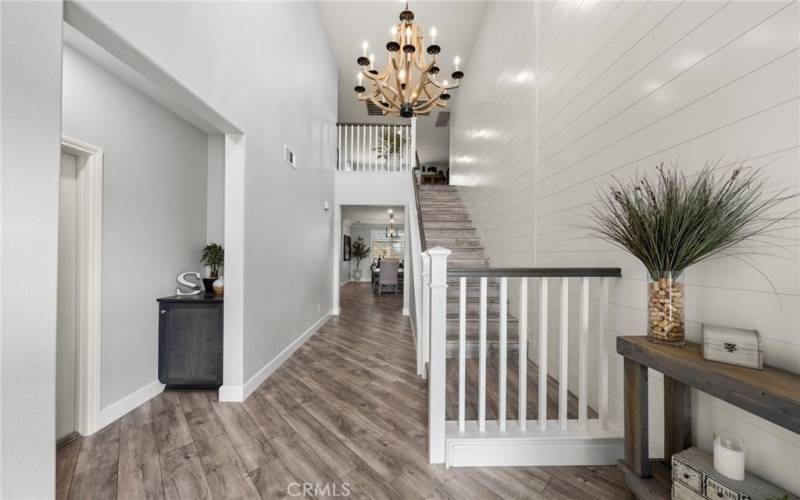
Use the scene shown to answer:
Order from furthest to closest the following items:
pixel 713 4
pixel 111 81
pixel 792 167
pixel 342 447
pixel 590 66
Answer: pixel 111 81
pixel 590 66
pixel 342 447
pixel 713 4
pixel 792 167

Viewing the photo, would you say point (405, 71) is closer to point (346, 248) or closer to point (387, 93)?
point (387, 93)

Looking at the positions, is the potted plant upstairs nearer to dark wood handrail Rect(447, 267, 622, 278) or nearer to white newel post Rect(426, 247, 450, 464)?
dark wood handrail Rect(447, 267, 622, 278)

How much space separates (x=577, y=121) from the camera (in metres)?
2.22

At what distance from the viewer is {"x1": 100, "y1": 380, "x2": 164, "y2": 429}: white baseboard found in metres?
2.16

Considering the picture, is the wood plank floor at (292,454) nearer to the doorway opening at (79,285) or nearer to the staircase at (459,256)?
the doorway opening at (79,285)

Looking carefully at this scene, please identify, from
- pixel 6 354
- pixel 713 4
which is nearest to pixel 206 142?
pixel 6 354

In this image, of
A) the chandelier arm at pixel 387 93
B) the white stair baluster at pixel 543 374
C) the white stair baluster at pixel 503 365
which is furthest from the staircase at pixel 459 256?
the chandelier arm at pixel 387 93

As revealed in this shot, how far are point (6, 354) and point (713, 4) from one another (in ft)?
9.88

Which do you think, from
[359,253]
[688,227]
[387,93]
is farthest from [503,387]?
[359,253]

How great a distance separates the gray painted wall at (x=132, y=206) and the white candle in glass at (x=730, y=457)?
133 inches

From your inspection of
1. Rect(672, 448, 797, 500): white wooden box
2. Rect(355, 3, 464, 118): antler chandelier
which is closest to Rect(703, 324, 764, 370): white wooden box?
Rect(672, 448, 797, 500): white wooden box

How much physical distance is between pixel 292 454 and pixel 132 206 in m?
2.25

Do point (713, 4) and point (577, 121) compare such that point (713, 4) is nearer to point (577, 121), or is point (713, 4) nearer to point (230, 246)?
point (577, 121)

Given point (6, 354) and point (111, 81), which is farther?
point (111, 81)
